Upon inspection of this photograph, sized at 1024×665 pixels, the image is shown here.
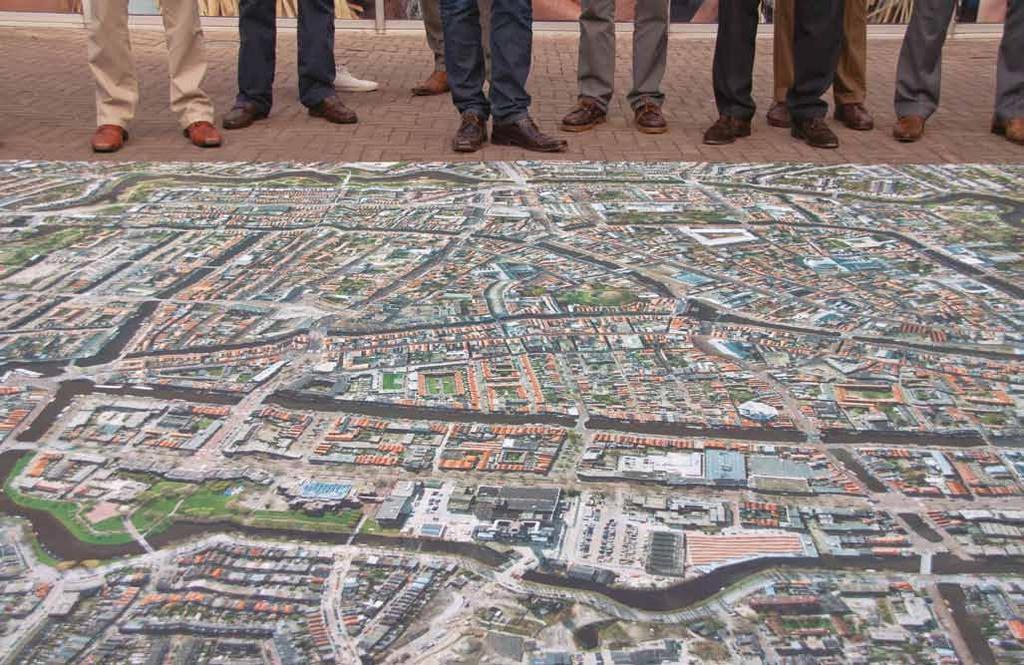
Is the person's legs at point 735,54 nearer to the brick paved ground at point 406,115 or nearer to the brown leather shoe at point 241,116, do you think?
the brick paved ground at point 406,115

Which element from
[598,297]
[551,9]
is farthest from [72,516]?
[551,9]

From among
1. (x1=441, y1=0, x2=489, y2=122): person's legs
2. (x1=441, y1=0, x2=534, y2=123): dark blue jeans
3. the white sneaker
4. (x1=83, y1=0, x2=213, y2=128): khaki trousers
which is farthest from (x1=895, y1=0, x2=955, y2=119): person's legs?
(x1=83, y1=0, x2=213, y2=128): khaki trousers

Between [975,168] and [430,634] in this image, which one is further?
[975,168]

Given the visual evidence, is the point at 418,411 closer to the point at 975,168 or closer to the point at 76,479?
the point at 76,479

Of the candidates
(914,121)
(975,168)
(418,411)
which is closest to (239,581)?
(418,411)

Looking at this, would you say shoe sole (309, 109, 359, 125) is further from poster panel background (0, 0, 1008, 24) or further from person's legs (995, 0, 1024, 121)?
poster panel background (0, 0, 1008, 24)

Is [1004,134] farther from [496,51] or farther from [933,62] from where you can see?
[496,51]
